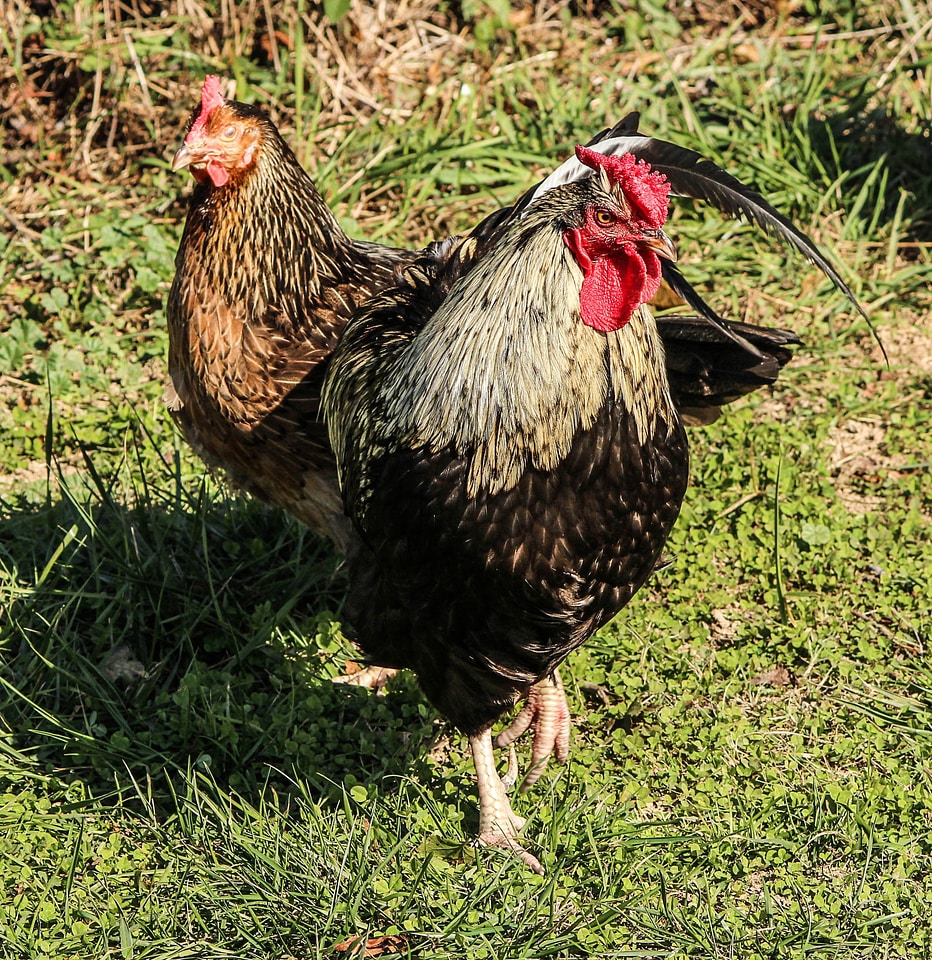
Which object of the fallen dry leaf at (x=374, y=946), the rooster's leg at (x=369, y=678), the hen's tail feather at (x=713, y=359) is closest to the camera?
the fallen dry leaf at (x=374, y=946)

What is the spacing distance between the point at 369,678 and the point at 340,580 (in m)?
0.44

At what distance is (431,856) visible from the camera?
11.5 feet

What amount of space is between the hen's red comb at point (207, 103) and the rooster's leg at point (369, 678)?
2081 mm

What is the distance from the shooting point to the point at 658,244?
9.53 feet

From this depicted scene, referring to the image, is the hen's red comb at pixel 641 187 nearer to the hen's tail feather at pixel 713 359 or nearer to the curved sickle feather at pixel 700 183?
the curved sickle feather at pixel 700 183

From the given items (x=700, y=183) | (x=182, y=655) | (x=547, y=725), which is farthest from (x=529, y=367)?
(x=182, y=655)

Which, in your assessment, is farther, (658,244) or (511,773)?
(511,773)

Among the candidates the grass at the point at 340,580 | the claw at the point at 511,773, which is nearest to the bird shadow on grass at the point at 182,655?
the grass at the point at 340,580

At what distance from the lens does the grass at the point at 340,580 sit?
3420mm

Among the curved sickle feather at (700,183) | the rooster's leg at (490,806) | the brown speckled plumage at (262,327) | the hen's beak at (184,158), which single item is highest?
the curved sickle feather at (700,183)

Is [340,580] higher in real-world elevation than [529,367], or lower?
lower

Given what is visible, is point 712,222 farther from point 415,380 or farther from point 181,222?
point 415,380

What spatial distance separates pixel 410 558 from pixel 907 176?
449 centimetres

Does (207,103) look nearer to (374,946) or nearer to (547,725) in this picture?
(547,725)
